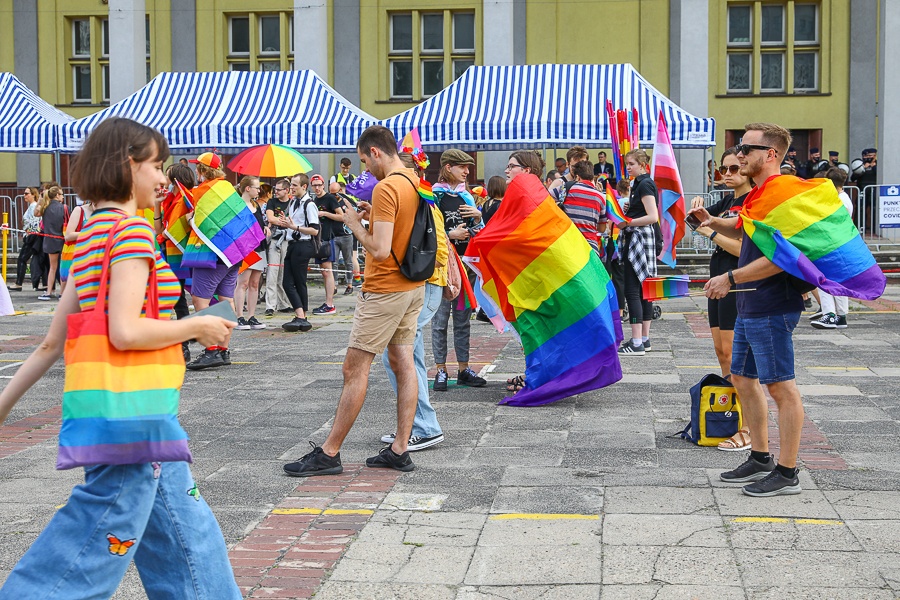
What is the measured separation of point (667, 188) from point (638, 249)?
7.85 feet

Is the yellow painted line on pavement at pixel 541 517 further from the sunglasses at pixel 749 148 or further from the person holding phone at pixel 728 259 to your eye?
the sunglasses at pixel 749 148

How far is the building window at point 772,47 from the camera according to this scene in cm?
2638

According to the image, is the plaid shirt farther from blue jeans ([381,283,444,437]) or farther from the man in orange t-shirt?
the man in orange t-shirt

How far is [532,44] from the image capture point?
27.0 metres

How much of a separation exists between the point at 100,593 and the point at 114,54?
82.7 feet

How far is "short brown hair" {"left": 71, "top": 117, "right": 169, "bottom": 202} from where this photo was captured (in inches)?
127

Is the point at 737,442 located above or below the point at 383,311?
below

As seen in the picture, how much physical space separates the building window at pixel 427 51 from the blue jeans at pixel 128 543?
82.1 feet

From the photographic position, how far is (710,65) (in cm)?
2639

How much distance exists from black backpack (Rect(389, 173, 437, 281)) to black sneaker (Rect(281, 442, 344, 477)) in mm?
1078

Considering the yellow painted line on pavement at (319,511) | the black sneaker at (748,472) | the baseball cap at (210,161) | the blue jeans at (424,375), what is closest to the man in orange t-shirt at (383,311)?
the blue jeans at (424,375)

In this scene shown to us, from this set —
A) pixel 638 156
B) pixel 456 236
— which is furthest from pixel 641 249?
pixel 456 236

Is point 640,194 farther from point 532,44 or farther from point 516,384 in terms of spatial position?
point 532,44

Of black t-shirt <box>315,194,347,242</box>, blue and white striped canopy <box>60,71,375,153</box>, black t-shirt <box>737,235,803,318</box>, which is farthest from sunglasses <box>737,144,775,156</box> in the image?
blue and white striped canopy <box>60,71,375,153</box>
